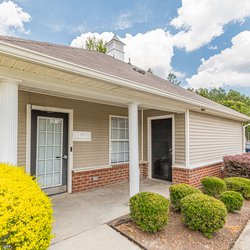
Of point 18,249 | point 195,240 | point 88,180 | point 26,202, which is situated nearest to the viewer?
point 18,249

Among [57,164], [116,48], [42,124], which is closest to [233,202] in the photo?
[57,164]

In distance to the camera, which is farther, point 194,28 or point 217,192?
point 194,28

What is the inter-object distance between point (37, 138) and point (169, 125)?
4.38m

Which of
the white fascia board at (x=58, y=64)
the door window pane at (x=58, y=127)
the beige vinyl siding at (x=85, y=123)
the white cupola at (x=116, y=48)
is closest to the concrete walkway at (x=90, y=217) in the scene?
the beige vinyl siding at (x=85, y=123)

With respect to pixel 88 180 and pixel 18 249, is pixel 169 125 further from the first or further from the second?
pixel 18 249

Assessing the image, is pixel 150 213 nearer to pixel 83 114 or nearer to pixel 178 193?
pixel 178 193

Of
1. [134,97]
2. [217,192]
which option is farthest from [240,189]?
[134,97]

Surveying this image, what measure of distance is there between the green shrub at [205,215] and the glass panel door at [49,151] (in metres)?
3.41

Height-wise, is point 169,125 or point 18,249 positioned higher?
point 169,125

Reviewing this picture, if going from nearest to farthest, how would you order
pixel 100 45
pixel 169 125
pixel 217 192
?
1. pixel 217 192
2. pixel 169 125
3. pixel 100 45

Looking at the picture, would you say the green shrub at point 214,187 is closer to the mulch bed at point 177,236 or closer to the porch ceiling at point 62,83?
the mulch bed at point 177,236

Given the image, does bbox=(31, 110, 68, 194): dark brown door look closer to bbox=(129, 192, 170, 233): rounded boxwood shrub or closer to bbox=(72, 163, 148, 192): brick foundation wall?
bbox=(72, 163, 148, 192): brick foundation wall

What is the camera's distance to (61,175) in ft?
17.0

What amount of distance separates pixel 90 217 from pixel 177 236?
5.49 feet
